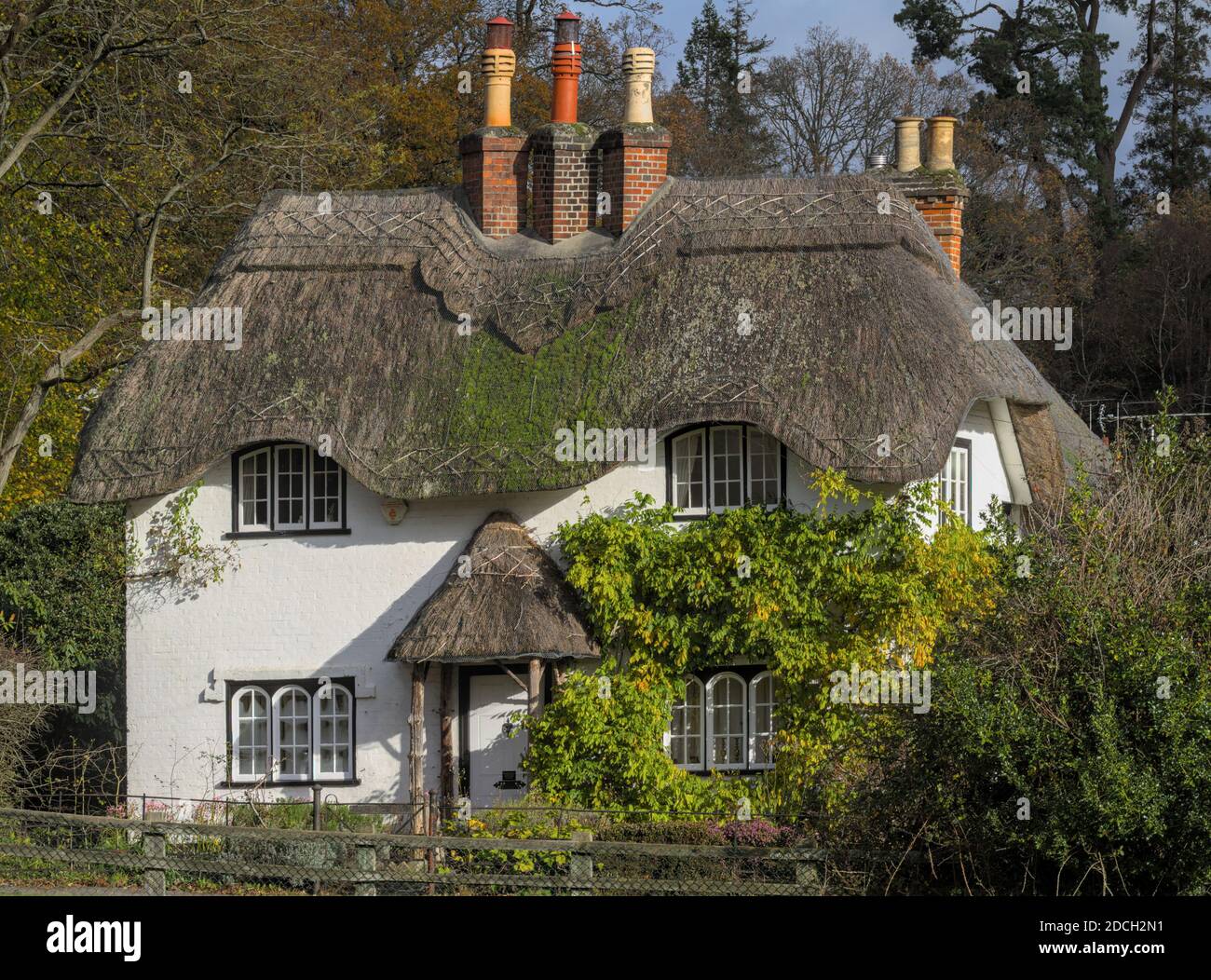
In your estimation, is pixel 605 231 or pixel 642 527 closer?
pixel 642 527

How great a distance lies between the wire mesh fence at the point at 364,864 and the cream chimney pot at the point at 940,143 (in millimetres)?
11014

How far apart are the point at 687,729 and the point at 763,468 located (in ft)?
9.71

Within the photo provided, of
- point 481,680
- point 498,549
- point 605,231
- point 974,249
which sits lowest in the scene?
point 481,680

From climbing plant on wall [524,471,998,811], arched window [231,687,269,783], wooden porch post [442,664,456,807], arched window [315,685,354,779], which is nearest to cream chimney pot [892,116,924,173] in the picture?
climbing plant on wall [524,471,998,811]

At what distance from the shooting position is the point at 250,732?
20.8 metres

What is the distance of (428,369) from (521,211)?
2947 millimetres

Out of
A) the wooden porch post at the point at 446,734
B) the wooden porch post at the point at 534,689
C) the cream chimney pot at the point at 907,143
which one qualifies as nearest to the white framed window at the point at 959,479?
the cream chimney pot at the point at 907,143

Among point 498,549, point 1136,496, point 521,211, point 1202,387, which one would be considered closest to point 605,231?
point 521,211

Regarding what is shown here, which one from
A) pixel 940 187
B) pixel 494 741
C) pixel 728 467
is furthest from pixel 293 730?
pixel 940 187

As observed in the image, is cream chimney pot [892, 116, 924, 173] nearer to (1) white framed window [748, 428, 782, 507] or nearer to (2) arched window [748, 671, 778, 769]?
(1) white framed window [748, 428, 782, 507]

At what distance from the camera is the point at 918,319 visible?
19984 mm

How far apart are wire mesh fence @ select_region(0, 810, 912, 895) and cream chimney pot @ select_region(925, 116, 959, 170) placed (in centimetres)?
1101

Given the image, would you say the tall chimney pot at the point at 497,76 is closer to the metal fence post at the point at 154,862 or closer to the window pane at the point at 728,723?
the window pane at the point at 728,723

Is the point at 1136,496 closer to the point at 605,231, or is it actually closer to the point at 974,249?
the point at 605,231
